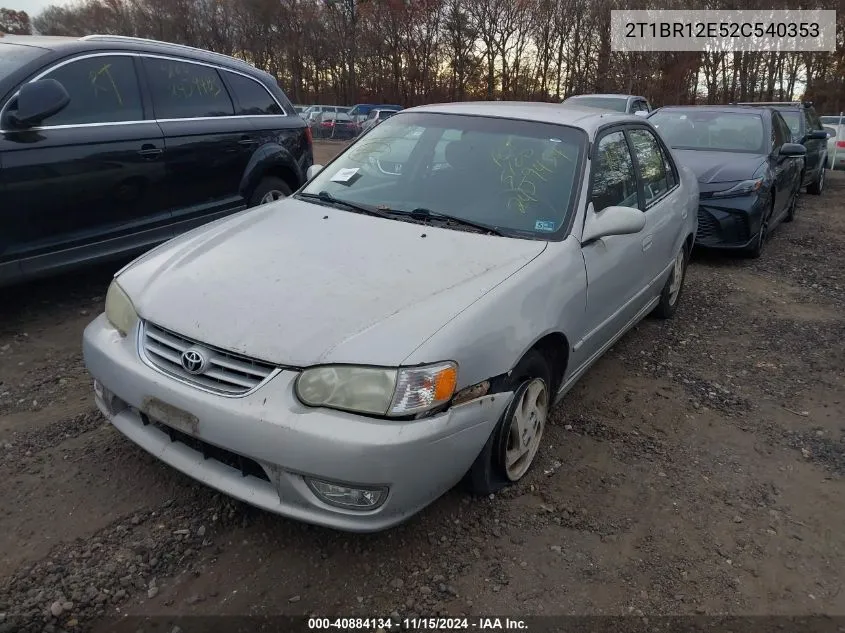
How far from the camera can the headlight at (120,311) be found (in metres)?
2.57

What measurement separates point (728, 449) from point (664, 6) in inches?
1177

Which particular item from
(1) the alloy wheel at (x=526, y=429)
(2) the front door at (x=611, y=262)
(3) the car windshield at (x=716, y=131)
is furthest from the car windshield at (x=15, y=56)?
(3) the car windshield at (x=716, y=131)

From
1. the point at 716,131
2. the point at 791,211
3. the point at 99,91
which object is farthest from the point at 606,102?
the point at 99,91

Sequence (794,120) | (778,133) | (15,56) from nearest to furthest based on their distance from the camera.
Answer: (15,56), (778,133), (794,120)

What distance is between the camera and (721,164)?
6.96 m

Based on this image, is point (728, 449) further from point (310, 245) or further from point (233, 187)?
point (233, 187)

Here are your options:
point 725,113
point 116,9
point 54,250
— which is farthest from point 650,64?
point 116,9

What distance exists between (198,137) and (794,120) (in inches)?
385

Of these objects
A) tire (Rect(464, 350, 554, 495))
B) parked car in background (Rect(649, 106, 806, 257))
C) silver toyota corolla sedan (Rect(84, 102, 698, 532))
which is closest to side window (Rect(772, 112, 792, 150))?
parked car in background (Rect(649, 106, 806, 257))

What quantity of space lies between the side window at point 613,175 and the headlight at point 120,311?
7.26ft

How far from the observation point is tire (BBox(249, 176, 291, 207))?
559 cm

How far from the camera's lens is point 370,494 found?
85.5 inches

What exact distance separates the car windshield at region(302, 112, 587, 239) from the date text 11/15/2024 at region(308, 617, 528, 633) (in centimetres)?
165

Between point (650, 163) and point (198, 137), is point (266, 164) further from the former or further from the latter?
point (650, 163)
